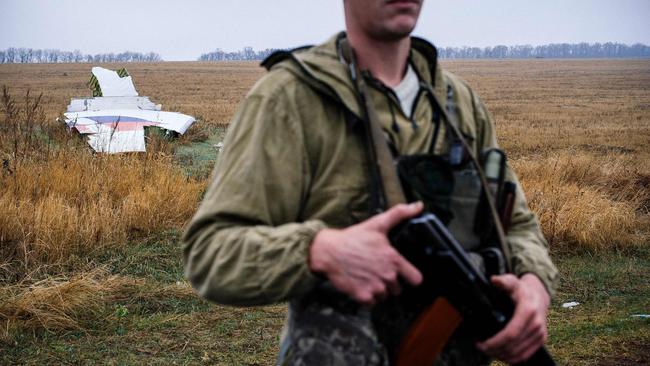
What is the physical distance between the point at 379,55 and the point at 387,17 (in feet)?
0.37

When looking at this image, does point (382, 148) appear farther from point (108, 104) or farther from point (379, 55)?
point (108, 104)

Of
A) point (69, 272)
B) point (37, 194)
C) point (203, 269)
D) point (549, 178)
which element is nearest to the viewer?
point (203, 269)

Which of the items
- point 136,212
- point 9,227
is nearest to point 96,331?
point 9,227

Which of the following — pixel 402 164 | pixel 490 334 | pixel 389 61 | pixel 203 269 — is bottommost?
pixel 490 334

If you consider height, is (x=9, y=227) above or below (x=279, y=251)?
below

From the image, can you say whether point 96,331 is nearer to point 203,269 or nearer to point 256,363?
point 256,363

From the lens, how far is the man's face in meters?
1.70

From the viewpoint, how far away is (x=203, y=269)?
1.55m

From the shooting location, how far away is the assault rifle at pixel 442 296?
4.88ft

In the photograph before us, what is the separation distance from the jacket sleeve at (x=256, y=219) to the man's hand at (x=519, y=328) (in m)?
0.52

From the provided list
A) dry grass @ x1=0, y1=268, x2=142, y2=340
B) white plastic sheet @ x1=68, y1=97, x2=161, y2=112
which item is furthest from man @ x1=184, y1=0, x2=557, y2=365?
white plastic sheet @ x1=68, y1=97, x2=161, y2=112

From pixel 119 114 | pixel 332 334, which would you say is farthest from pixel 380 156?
pixel 119 114

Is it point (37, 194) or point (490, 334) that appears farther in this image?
point (37, 194)

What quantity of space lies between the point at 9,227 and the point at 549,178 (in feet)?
22.6
